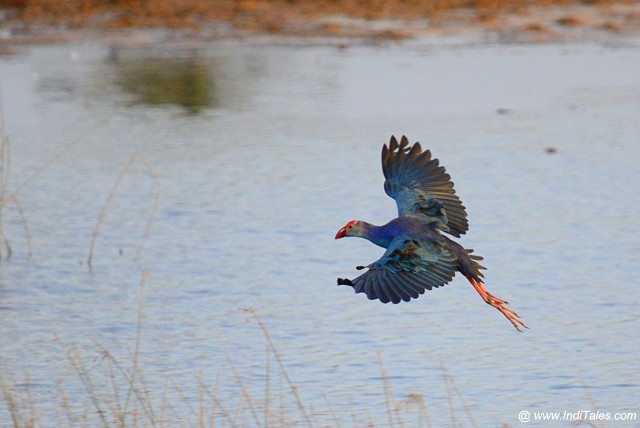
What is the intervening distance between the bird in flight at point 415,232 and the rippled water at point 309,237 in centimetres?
62

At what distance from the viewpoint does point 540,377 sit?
5867mm

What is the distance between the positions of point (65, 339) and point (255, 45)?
35.6 ft

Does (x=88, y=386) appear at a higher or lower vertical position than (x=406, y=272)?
lower

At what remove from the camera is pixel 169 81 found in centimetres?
1471

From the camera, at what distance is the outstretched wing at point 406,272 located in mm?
4719

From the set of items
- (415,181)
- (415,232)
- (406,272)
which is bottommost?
(406,272)

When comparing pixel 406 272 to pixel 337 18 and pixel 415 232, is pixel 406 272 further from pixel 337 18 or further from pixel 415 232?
pixel 337 18

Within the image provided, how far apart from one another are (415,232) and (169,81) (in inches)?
397

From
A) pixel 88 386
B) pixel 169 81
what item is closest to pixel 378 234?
pixel 88 386

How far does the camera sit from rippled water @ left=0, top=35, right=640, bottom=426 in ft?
19.3

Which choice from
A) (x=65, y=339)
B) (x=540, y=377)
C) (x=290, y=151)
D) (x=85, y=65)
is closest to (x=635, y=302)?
(x=540, y=377)

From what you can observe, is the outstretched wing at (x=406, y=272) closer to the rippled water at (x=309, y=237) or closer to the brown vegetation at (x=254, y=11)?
the rippled water at (x=309, y=237)

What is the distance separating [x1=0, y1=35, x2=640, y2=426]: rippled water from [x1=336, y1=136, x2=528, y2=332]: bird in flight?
2.02ft

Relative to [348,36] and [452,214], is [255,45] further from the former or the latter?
[452,214]
